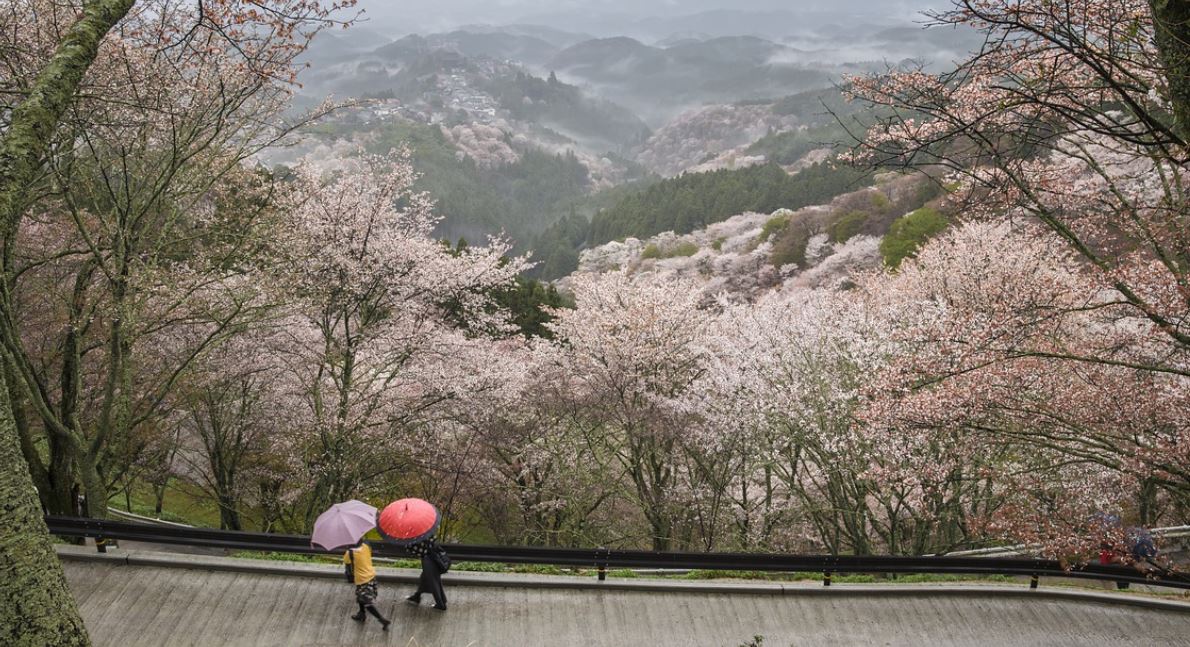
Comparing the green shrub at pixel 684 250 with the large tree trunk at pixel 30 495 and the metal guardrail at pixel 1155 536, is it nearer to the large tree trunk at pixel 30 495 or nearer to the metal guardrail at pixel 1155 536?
the metal guardrail at pixel 1155 536

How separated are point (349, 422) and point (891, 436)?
11.0 metres

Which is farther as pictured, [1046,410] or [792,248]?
[792,248]

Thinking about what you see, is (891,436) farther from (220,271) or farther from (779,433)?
(220,271)

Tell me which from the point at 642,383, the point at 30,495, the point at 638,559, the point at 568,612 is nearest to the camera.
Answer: the point at 30,495

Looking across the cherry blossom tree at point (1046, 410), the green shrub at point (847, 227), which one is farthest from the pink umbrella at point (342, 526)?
the green shrub at point (847, 227)

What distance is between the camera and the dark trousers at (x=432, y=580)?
7.63 metres

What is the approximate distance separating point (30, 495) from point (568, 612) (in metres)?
5.65

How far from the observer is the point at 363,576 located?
7324mm

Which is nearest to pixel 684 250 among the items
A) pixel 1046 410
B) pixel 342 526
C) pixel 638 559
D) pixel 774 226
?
pixel 774 226

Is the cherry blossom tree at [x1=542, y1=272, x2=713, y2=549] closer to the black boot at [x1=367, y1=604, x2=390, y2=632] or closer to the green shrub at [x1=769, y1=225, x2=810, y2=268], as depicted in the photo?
the black boot at [x1=367, y1=604, x2=390, y2=632]

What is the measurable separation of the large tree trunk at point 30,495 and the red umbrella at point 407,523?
2958mm

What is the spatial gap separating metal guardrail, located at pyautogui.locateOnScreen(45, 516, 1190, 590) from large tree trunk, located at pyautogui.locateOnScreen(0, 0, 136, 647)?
363cm

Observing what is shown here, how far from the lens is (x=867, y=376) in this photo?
12617 mm

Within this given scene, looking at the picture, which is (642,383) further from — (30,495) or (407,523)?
(30,495)
